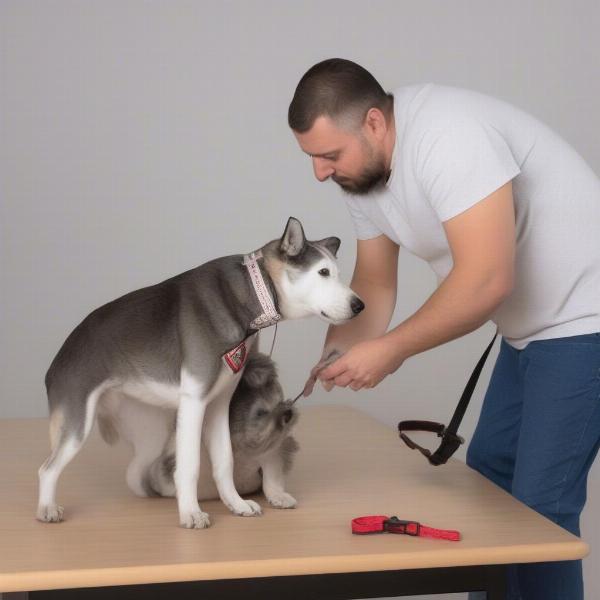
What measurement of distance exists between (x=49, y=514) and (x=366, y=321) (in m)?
0.91

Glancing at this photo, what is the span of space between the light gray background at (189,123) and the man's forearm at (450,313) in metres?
1.64

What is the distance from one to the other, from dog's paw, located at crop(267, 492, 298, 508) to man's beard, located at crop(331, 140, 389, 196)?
66 centimetres

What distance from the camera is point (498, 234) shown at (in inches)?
87.4

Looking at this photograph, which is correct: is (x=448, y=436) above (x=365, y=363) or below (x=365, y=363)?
below

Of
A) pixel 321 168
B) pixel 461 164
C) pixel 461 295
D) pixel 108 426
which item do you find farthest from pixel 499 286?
pixel 108 426

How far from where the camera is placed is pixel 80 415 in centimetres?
214

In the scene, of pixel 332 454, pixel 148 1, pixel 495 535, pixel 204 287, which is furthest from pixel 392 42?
pixel 495 535

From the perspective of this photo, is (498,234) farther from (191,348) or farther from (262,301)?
(191,348)

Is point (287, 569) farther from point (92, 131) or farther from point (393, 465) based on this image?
point (92, 131)

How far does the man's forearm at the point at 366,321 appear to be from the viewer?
2.65 metres

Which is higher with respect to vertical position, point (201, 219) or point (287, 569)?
point (201, 219)

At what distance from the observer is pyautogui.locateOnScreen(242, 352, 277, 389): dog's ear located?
2.29 meters

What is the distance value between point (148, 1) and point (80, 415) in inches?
83.0

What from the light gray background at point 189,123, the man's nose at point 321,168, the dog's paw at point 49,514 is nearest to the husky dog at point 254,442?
the dog's paw at point 49,514
